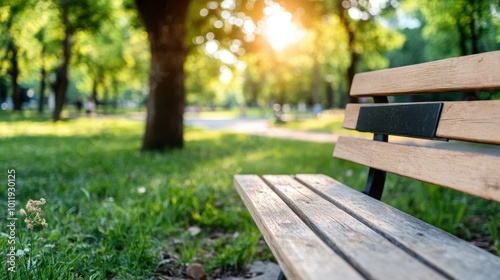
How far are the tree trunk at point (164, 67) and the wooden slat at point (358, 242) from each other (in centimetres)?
600

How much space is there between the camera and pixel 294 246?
1.29 metres

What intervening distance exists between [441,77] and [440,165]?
0.40 meters

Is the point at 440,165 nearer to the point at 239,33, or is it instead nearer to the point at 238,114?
the point at 239,33

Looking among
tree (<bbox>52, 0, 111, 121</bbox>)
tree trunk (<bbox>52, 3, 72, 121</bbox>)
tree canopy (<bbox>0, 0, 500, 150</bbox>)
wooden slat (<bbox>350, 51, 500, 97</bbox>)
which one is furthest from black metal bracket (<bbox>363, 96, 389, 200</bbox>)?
tree trunk (<bbox>52, 3, 72, 121</bbox>)

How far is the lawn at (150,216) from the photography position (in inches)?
94.4

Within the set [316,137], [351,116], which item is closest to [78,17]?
[316,137]

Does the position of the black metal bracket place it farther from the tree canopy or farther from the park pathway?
the tree canopy

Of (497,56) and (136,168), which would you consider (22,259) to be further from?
(136,168)

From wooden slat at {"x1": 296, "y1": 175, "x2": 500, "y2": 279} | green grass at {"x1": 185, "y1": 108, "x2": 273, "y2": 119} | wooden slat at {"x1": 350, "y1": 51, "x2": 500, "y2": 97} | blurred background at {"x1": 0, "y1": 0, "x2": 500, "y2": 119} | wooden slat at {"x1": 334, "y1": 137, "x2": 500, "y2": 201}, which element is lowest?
green grass at {"x1": 185, "y1": 108, "x2": 273, "y2": 119}

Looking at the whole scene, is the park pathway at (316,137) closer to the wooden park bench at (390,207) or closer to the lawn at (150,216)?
the wooden park bench at (390,207)

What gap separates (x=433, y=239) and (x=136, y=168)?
475 centimetres

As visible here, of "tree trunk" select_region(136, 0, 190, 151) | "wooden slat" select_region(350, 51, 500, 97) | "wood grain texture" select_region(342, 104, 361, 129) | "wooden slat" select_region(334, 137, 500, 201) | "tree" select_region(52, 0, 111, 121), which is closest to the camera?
"wooden slat" select_region(334, 137, 500, 201)

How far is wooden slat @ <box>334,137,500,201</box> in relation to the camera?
4.60 feet

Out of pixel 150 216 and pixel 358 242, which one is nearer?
pixel 358 242
